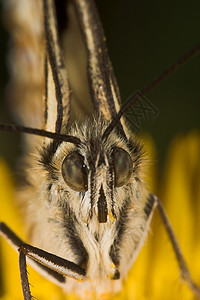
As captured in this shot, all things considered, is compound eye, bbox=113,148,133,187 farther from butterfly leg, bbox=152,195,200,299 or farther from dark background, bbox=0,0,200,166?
dark background, bbox=0,0,200,166

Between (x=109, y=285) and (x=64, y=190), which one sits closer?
(x=64, y=190)

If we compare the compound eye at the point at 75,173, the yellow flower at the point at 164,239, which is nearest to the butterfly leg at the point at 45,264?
the compound eye at the point at 75,173

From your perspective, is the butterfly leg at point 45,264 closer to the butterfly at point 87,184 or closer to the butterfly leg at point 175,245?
the butterfly at point 87,184

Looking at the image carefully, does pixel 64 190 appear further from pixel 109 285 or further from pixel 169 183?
pixel 169 183

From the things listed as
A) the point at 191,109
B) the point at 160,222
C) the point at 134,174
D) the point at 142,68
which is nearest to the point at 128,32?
the point at 142,68

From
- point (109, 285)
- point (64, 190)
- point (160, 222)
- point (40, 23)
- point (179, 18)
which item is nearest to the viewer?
point (64, 190)

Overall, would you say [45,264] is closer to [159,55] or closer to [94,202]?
[94,202]
